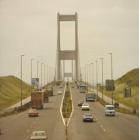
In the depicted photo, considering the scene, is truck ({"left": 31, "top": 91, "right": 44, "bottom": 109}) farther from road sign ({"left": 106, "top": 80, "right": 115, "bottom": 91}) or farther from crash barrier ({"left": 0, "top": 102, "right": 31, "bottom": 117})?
road sign ({"left": 106, "top": 80, "right": 115, "bottom": 91})

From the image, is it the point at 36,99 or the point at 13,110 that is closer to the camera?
the point at 13,110

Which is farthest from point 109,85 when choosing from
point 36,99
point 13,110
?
point 13,110

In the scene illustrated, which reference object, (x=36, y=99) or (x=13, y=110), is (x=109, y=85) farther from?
(x=13, y=110)

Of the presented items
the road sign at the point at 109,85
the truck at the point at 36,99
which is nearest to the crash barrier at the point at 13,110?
the truck at the point at 36,99

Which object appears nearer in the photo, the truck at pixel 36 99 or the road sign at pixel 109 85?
the truck at pixel 36 99

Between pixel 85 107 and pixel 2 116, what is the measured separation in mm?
18668

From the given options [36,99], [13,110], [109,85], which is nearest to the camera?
[13,110]

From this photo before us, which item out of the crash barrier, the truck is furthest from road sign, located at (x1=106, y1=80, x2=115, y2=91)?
the truck

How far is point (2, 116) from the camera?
6906 cm

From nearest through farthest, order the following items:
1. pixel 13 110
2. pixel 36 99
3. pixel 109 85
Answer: pixel 13 110, pixel 36 99, pixel 109 85

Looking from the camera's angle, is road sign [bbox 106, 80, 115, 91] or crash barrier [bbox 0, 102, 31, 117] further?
road sign [bbox 106, 80, 115, 91]

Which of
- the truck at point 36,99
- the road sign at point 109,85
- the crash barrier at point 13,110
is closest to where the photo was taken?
the crash barrier at point 13,110

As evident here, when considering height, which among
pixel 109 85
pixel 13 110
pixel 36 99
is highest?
pixel 109 85

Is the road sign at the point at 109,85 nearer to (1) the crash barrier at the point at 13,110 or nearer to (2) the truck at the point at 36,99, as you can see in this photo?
(1) the crash barrier at the point at 13,110
